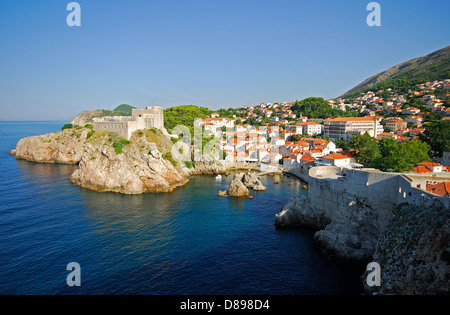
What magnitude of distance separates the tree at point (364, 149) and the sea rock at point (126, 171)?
29185mm

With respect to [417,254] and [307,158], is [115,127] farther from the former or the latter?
[417,254]

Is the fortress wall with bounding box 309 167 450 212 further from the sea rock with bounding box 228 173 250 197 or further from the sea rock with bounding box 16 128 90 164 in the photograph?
the sea rock with bounding box 16 128 90 164

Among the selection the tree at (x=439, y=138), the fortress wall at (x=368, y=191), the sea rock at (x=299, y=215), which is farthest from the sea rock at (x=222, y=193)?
the tree at (x=439, y=138)

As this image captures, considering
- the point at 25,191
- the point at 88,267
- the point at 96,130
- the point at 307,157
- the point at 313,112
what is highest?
the point at 313,112

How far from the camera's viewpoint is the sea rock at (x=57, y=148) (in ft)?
195

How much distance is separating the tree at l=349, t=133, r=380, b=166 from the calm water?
15.7 m

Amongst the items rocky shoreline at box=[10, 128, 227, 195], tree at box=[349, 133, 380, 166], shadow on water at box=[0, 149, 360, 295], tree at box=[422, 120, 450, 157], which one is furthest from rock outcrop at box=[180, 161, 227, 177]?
tree at box=[422, 120, 450, 157]

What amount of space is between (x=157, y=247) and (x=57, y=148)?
50648 millimetres

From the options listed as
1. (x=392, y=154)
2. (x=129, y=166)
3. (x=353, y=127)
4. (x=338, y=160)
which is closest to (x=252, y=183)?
(x=338, y=160)

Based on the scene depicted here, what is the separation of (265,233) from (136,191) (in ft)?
69.7
